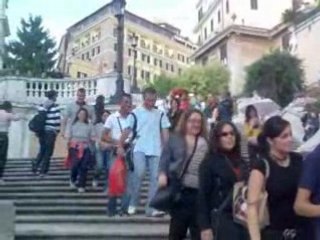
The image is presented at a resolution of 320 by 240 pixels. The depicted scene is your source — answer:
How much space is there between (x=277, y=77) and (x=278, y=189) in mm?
39522

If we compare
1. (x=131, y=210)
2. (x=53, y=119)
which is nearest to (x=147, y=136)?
(x=131, y=210)

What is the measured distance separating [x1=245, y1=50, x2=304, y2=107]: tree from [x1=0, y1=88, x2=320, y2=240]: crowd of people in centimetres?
3096

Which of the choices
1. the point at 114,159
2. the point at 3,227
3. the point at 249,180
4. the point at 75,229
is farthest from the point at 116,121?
the point at 249,180

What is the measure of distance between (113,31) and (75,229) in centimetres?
9878

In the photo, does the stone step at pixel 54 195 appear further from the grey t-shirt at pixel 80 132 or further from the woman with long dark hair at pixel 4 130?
the grey t-shirt at pixel 80 132

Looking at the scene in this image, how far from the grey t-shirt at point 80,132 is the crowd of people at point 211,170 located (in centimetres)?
18

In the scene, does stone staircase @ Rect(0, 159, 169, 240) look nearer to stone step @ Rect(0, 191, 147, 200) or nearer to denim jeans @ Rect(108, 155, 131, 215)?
stone step @ Rect(0, 191, 147, 200)

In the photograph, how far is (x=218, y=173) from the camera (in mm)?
6398

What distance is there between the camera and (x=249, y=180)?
5.43 meters

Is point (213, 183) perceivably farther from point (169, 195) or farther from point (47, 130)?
point (47, 130)

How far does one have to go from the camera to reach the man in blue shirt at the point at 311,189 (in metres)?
4.89

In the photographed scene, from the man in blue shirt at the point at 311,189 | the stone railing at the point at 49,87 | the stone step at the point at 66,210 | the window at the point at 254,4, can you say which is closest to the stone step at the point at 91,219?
the stone step at the point at 66,210

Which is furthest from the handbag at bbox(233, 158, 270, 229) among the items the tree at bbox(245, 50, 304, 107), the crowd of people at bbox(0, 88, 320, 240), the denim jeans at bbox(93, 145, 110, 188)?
the tree at bbox(245, 50, 304, 107)

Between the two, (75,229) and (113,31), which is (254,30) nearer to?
(113,31)
